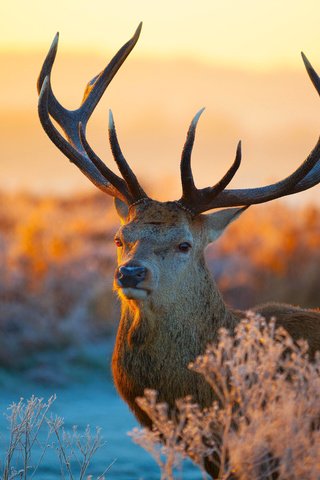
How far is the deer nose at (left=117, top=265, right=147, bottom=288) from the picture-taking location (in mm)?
6152

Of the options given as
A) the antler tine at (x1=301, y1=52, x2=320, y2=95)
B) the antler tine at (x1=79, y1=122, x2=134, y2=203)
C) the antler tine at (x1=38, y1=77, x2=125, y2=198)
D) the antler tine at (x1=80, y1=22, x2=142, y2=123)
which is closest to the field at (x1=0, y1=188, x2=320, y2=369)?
the antler tine at (x1=80, y1=22, x2=142, y2=123)

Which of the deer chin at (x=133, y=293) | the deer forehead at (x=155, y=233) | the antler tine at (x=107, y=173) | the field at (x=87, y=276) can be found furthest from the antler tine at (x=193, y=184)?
the field at (x=87, y=276)

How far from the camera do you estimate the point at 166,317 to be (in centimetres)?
652

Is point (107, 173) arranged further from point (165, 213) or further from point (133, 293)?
point (133, 293)

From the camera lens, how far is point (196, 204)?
693cm

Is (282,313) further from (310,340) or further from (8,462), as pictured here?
(8,462)

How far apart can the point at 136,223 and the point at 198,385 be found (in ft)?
3.49

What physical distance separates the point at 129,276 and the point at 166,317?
0.49 meters

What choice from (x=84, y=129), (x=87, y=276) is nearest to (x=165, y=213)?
(x=84, y=129)

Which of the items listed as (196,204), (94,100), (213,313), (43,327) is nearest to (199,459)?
(213,313)

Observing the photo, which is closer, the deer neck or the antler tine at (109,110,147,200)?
the deer neck

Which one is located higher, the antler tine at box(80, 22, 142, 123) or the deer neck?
the antler tine at box(80, 22, 142, 123)

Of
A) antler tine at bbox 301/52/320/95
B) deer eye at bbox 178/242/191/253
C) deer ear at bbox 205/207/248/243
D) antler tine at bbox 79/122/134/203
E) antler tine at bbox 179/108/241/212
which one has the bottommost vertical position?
deer eye at bbox 178/242/191/253

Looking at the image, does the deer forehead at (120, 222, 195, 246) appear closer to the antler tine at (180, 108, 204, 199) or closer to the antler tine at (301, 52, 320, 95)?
the antler tine at (180, 108, 204, 199)
